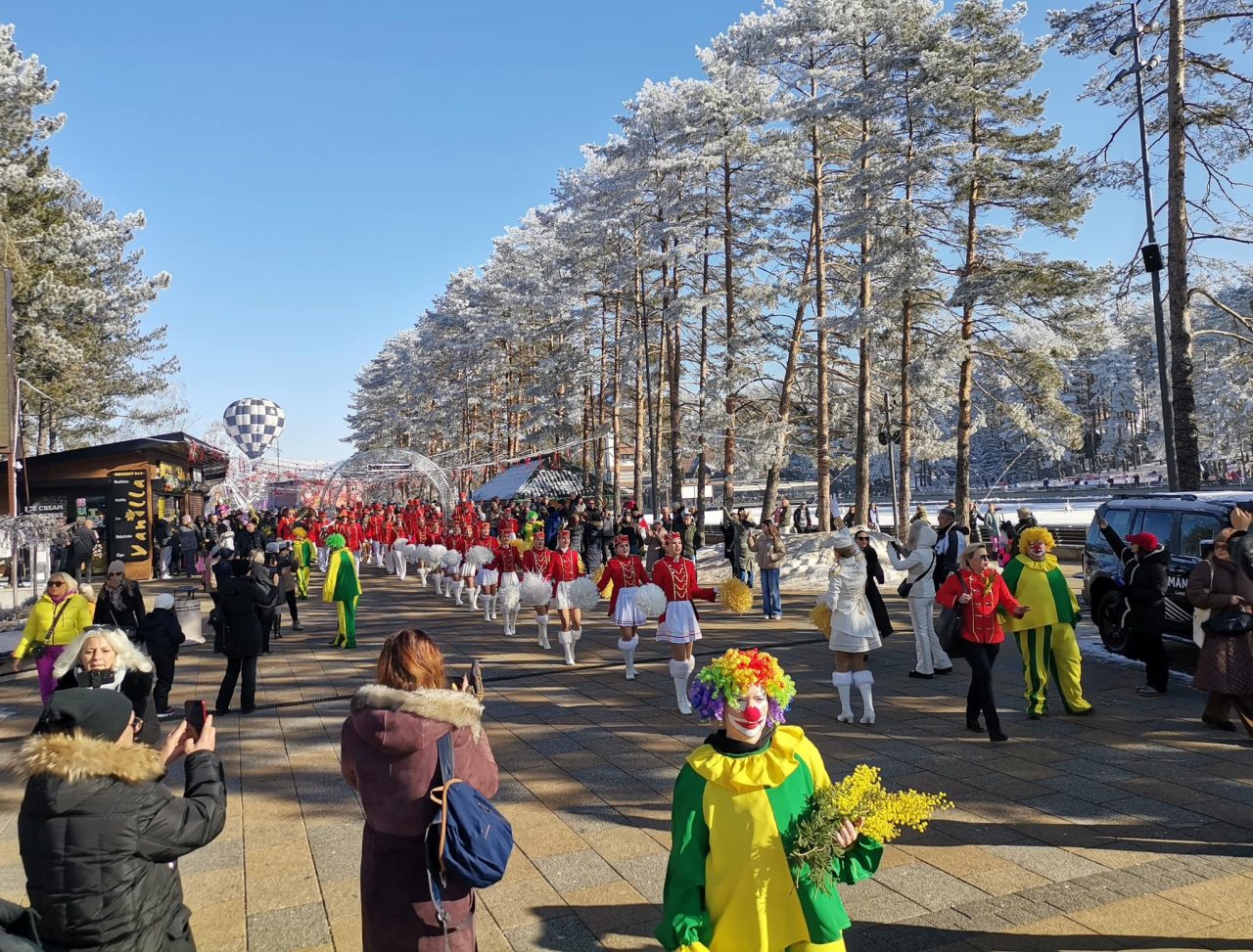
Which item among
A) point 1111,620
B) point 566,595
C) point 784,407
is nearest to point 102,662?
point 566,595

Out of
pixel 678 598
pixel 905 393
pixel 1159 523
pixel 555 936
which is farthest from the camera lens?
pixel 905 393

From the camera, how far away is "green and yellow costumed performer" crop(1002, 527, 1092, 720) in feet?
29.2

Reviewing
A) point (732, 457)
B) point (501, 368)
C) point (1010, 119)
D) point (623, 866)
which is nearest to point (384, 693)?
point (623, 866)

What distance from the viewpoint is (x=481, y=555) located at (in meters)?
18.8

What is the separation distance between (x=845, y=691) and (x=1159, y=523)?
565 cm

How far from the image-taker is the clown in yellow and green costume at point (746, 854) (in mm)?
3057

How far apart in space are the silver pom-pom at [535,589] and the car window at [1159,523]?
8447mm

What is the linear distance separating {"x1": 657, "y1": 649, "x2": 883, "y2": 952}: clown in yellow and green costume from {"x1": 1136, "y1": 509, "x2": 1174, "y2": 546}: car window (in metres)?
10.3

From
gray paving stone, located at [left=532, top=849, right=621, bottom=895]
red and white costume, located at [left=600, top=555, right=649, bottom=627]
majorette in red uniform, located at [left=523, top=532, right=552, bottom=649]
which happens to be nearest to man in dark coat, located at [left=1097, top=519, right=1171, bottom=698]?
red and white costume, located at [left=600, top=555, right=649, bottom=627]

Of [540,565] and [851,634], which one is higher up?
[540,565]

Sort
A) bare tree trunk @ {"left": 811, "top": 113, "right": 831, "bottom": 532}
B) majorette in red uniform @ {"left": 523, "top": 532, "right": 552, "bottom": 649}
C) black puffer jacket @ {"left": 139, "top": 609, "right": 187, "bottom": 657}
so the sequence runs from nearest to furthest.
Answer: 1. black puffer jacket @ {"left": 139, "top": 609, "right": 187, "bottom": 657}
2. majorette in red uniform @ {"left": 523, "top": 532, "right": 552, "bottom": 649}
3. bare tree trunk @ {"left": 811, "top": 113, "right": 831, "bottom": 532}

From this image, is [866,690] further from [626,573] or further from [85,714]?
[85,714]

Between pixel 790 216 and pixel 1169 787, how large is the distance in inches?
930

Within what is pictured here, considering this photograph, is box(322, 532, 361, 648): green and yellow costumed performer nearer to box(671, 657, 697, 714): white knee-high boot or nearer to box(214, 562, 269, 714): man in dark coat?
box(214, 562, 269, 714): man in dark coat
